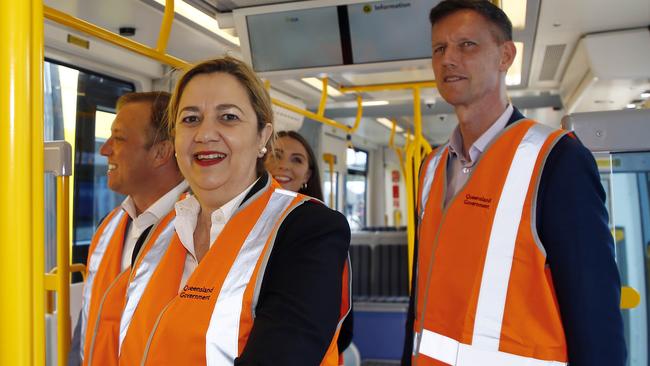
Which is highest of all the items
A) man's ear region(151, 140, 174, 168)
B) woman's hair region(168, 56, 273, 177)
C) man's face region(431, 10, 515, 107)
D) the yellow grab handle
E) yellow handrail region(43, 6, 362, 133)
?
yellow handrail region(43, 6, 362, 133)

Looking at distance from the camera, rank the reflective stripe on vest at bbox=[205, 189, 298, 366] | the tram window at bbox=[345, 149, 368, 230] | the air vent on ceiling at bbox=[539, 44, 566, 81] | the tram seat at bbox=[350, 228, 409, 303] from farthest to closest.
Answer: the tram window at bbox=[345, 149, 368, 230] → the tram seat at bbox=[350, 228, 409, 303] → the air vent on ceiling at bbox=[539, 44, 566, 81] → the reflective stripe on vest at bbox=[205, 189, 298, 366]

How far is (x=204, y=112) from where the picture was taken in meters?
1.51

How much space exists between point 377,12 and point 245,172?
1556mm

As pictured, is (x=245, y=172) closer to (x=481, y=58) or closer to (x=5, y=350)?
(x=481, y=58)

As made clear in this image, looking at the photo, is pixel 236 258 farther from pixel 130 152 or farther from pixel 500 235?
A: pixel 130 152

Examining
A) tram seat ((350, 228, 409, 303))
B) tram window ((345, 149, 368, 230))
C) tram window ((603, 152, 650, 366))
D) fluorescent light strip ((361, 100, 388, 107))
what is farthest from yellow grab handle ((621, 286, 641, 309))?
tram window ((345, 149, 368, 230))

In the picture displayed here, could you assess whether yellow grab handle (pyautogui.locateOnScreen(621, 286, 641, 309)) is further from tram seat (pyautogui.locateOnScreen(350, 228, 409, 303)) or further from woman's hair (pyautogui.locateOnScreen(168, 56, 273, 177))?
tram seat (pyautogui.locateOnScreen(350, 228, 409, 303))

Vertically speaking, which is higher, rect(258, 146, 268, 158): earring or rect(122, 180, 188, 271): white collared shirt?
rect(258, 146, 268, 158): earring

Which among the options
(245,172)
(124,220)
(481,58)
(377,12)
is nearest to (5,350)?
(245,172)

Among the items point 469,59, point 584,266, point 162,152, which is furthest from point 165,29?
point 584,266

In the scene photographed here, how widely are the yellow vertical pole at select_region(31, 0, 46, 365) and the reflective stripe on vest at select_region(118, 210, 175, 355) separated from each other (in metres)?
1.02

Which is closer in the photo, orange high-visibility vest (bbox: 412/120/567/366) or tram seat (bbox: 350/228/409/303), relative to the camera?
orange high-visibility vest (bbox: 412/120/567/366)

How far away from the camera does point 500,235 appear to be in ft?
5.16

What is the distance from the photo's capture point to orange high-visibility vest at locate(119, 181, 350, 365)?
126 centimetres
